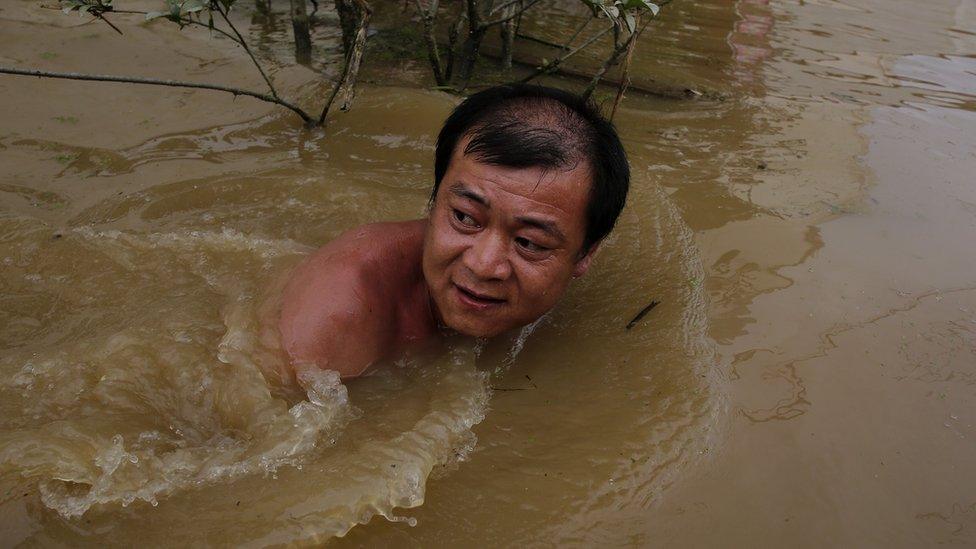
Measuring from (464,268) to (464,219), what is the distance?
0.50 feet

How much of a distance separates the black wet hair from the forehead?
0.02m

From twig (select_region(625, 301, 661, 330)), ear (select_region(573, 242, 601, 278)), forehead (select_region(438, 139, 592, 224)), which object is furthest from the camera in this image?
twig (select_region(625, 301, 661, 330))

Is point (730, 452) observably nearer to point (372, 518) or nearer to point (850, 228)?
point (372, 518)

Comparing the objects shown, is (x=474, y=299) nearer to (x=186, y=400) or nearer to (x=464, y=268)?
(x=464, y=268)

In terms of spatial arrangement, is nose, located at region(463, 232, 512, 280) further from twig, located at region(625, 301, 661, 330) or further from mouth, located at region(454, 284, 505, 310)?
twig, located at region(625, 301, 661, 330)

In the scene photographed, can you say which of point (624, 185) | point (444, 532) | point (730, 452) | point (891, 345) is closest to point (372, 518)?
point (444, 532)

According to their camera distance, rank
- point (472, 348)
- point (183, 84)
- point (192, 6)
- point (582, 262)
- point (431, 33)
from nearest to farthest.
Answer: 1. point (582, 262)
2. point (472, 348)
3. point (192, 6)
4. point (183, 84)
5. point (431, 33)

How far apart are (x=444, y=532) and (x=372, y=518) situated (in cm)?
18

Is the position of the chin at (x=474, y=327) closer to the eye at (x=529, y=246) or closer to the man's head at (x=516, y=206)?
the man's head at (x=516, y=206)

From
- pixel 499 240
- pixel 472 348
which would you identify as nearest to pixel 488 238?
pixel 499 240

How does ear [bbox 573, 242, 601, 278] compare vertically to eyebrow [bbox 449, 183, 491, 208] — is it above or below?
below

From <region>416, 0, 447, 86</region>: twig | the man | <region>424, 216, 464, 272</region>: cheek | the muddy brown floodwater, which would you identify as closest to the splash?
the muddy brown floodwater

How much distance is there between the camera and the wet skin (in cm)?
212

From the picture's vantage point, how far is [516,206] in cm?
210
